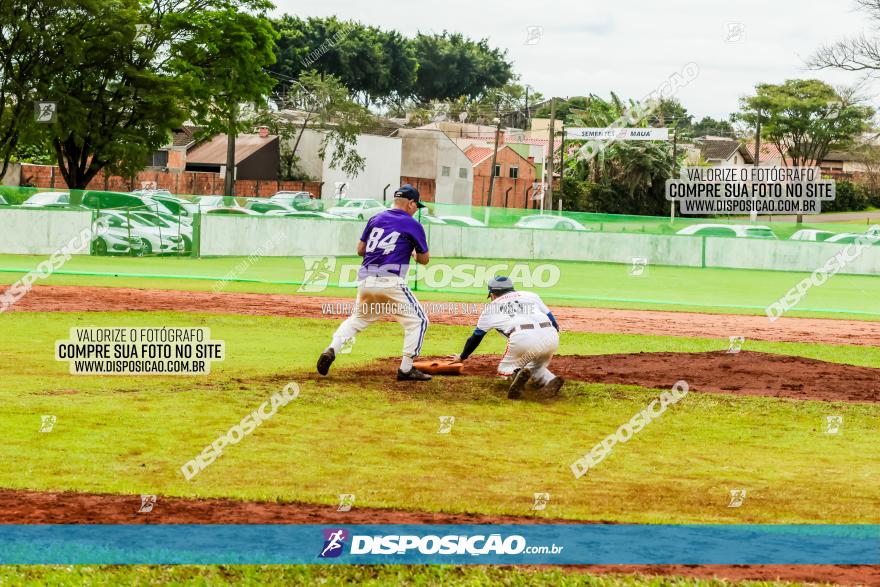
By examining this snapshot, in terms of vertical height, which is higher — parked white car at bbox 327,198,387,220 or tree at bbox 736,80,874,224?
tree at bbox 736,80,874,224

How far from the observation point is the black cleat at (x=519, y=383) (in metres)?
11.4

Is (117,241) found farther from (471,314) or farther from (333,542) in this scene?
(333,542)

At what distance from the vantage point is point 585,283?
3105 centimetres

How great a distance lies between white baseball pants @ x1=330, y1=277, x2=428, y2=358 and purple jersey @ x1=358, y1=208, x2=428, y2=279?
0.13 metres

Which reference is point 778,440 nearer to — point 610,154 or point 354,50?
point 610,154

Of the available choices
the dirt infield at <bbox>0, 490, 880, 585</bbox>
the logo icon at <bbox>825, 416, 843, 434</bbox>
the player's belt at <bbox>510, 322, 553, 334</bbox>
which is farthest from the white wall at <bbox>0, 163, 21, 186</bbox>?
the dirt infield at <bbox>0, 490, 880, 585</bbox>

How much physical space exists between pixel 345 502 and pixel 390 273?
523cm

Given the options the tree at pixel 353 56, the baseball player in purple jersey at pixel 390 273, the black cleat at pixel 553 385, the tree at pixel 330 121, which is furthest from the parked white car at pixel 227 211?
→ the tree at pixel 353 56

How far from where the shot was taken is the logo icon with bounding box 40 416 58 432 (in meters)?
9.11

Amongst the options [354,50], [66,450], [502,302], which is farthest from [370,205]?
[354,50]

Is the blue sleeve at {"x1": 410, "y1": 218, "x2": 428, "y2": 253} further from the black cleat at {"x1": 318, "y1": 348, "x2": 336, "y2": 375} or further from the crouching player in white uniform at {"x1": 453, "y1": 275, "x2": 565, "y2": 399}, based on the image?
the black cleat at {"x1": 318, "y1": 348, "x2": 336, "y2": 375}

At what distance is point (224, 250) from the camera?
33.4m

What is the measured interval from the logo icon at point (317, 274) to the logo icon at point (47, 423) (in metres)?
16.6

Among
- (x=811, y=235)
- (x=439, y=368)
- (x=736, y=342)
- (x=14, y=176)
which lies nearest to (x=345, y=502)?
(x=439, y=368)
